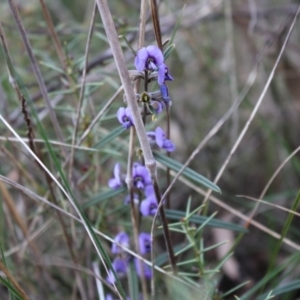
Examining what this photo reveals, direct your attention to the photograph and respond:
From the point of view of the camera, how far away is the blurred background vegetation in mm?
1348

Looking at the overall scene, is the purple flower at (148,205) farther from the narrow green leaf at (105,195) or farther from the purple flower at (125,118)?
the purple flower at (125,118)

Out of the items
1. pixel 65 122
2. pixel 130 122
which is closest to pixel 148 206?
pixel 130 122

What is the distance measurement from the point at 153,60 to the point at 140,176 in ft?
0.85

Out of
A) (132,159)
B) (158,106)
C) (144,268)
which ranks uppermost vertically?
(158,106)

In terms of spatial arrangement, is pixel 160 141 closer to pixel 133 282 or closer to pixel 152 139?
pixel 152 139

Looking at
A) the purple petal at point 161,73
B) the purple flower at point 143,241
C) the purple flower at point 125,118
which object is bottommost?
the purple flower at point 143,241

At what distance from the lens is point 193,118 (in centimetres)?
208

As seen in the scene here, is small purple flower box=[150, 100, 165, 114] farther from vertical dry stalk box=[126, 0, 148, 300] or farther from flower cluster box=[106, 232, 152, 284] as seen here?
flower cluster box=[106, 232, 152, 284]

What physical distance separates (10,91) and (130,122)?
2.71ft

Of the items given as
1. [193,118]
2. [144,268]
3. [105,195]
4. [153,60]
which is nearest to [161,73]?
[153,60]

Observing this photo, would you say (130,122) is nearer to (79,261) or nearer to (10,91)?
(79,261)

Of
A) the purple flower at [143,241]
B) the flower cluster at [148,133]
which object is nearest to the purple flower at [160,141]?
the flower cluster at [148,133]

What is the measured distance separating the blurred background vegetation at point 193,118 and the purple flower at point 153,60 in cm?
39

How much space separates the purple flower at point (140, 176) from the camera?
0.99 metres
